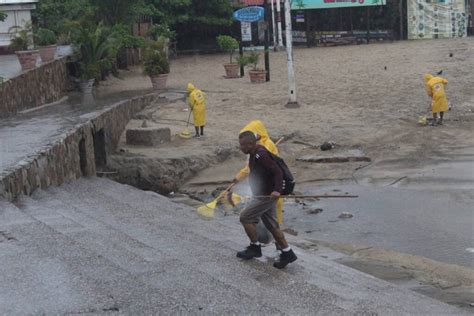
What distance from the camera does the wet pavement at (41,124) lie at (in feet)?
36.7

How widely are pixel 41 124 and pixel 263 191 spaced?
8383 millimetres

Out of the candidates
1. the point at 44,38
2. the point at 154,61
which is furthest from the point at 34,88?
the point at 154,61

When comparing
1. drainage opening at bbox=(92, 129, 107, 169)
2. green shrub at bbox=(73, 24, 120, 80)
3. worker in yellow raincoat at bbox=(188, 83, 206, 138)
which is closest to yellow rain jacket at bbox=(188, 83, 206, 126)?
worker in yellow raincoat at bbox=(188, 83, 206, 138)

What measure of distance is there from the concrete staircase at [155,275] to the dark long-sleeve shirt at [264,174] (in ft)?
2.54

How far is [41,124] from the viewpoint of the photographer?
14422 mm

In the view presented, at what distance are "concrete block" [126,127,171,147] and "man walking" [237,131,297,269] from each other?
28.1 feet

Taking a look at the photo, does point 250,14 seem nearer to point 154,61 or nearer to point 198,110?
point 154,61

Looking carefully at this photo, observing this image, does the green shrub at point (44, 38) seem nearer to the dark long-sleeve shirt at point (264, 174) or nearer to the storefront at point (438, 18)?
the dark long-sleeve shirt at point (264, 174)

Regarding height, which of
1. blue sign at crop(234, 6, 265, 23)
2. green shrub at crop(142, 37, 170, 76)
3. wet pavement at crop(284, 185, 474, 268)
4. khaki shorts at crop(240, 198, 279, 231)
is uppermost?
blue sign at crop(234, 6, 265, 23)

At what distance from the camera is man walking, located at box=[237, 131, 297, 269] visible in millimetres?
7035

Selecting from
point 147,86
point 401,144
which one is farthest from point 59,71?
point 401,144

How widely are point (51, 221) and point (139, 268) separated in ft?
6.76

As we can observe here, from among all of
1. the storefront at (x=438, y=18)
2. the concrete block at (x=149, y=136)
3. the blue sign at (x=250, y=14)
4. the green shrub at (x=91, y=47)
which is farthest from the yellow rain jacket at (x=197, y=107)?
the storefront at (x=438, y=18)

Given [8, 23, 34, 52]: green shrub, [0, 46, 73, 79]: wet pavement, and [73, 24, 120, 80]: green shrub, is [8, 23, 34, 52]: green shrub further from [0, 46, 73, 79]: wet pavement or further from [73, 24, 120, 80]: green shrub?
[73, 24, 120, 80]: green shrub
